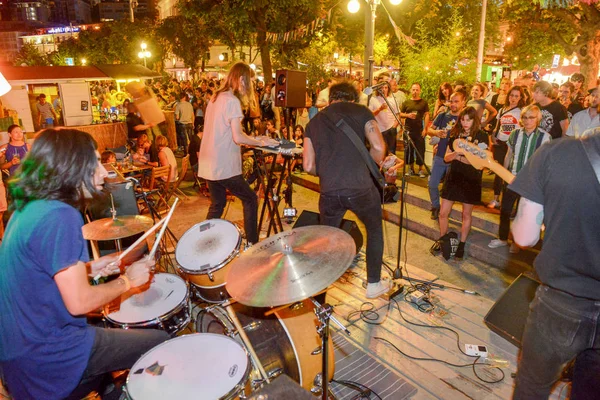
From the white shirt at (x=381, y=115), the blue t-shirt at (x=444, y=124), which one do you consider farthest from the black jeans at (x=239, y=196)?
the white shirt at (x=381, y=115)

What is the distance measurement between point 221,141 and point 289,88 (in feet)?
4.36

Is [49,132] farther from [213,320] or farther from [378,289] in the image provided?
[378,289]

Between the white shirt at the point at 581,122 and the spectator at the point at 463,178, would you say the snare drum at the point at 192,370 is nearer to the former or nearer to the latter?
the spectator at the point at 463,178

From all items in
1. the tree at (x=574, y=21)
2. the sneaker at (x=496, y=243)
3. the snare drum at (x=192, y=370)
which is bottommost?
the sneaker at (x=496, y=243)

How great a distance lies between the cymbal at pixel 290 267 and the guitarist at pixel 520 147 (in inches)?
134

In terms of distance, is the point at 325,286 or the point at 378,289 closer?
the point at 325,286

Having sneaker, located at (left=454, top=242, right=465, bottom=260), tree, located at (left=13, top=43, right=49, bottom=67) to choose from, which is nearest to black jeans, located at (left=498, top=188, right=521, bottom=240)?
sneaker, located at (left=454, top=242, right=465, bottom=260)

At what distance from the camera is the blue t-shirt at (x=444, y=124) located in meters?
5.75

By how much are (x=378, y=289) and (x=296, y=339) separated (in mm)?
1721

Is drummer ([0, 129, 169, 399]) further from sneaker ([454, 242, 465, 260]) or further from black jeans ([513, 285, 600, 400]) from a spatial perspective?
sneaker ([454, 242, 465, 260])

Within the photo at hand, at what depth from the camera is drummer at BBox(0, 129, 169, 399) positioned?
6.05 feet

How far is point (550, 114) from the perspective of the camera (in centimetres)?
548

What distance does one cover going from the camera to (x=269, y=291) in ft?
6.76

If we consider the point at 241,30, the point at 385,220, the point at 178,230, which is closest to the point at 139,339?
the point at 178,230
